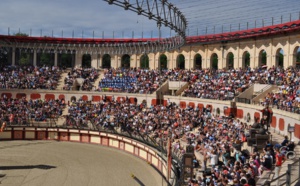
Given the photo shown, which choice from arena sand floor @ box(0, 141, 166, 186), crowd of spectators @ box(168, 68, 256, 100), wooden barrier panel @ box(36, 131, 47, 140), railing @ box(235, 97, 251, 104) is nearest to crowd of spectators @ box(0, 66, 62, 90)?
wooden barrier panel @ box(36, 131, 47, 140)

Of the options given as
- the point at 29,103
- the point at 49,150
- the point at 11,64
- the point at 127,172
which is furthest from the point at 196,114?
the point at 11,64

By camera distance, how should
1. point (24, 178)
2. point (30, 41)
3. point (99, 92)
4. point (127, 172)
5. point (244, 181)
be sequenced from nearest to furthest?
point (244, 181)
point (24, 178)
point (127, 172)
point (99, 92)
point (30, 41)

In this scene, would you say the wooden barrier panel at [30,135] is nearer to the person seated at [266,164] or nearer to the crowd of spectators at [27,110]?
the crowd of spectators at [27,110]

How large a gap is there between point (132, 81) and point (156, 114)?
1438cm

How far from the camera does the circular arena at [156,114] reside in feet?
75.6

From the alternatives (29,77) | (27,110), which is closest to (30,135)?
(27,110)

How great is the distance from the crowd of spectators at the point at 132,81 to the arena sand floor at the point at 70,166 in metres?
13.9

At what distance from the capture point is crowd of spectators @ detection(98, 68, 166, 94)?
173 ft

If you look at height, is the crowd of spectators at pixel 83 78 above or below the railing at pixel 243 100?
above

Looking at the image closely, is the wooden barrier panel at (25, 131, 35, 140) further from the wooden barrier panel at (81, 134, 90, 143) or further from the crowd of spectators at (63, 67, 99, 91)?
the crowd of spectators at (63, 67, 99, 91)

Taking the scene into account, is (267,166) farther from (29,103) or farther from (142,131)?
(29,103)

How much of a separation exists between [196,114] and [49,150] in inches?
639

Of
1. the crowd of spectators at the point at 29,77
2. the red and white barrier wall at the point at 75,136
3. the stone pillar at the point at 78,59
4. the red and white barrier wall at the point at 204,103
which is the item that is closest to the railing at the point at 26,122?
the red and white barrier wall at the point at 75,136

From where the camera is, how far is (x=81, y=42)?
6575cm
